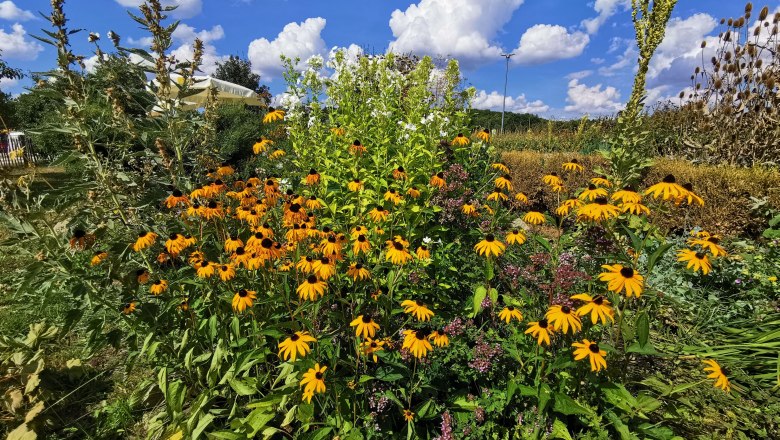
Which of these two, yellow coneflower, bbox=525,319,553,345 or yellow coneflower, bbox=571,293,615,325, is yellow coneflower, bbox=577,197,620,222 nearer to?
yellow coneflower, bbox=571,293,615,325

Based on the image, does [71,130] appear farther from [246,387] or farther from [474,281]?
[474,281]

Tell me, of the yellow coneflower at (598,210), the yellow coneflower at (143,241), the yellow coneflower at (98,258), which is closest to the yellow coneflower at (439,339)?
the yellow coneflower at (598,210)

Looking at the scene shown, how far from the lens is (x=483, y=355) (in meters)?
2.08

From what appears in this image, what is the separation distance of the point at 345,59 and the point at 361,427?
4.33 m

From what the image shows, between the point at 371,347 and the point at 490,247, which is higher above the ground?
the point at 490,247

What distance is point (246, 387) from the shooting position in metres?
2.23

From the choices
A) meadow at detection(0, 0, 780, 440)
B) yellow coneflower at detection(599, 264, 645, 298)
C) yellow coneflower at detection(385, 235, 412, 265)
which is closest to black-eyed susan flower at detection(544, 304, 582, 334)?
meadow at detection(0, 0, 780, 440)

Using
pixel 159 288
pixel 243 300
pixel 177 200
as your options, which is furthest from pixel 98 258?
pixel 243 300

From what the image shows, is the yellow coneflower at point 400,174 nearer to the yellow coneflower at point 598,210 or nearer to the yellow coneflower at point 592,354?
the yellow coneflower at point 598,210

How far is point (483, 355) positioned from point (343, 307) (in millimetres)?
941

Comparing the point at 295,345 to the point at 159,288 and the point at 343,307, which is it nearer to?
the point at 343,307

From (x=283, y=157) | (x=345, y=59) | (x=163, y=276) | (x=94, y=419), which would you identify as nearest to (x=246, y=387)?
(x=163, y=276)

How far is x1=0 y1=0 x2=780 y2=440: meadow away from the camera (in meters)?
2.04

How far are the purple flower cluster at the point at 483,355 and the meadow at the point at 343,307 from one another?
2cm
